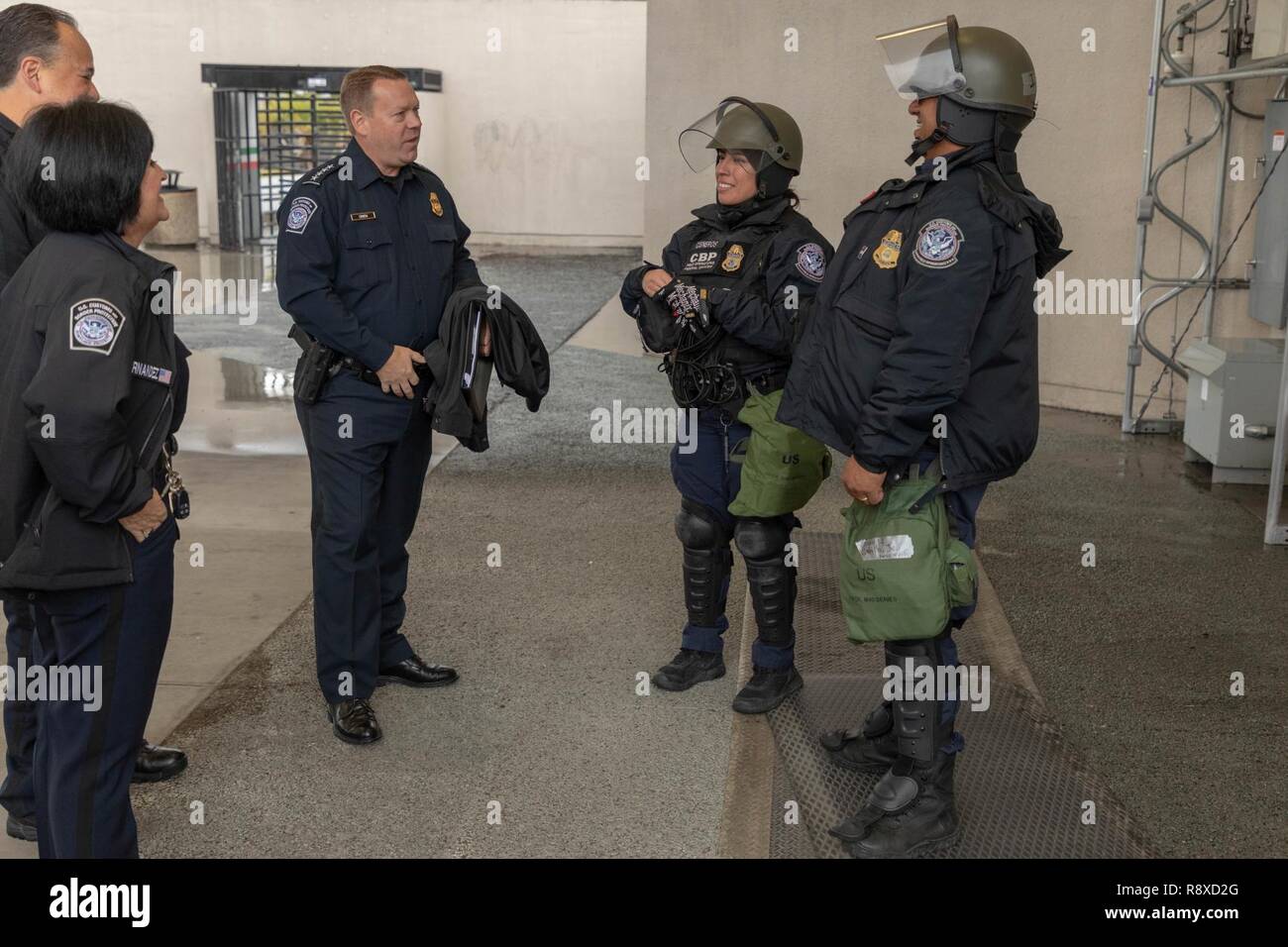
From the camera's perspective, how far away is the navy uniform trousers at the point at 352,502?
376 centimetres

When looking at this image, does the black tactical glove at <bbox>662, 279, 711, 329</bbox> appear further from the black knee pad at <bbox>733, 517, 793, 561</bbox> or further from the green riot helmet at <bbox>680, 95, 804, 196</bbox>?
the black knee pad at <bbox>733, 517, 793, 561</bbox>

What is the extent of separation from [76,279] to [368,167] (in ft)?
4.98

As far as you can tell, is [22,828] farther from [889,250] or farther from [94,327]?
[889,250]

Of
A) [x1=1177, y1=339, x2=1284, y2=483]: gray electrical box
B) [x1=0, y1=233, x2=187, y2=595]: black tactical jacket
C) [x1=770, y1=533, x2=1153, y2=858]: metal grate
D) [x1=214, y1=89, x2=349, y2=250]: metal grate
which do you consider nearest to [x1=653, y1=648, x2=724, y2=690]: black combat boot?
[x1=770, y1=533, x2=1153, y2=858]: metal grate

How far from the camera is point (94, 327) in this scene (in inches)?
93.1

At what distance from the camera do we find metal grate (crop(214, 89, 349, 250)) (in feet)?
60.7

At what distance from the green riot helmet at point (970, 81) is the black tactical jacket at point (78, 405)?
179cm

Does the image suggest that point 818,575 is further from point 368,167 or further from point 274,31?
point 274,31

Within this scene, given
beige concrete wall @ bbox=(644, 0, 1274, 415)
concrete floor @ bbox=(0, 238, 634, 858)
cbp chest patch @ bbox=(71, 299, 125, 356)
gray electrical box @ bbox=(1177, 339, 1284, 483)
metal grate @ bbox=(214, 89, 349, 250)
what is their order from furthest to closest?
metal grate @ bbox=(214, 89, 349, 250)
beige concrete wall @ bbox=(644, 0, 1274, 415)
gray electrical box @ bbox=(1177, 339, 1284, 483)
concrete floor @ bbox=(0, 238, 634, 858)
cbp chest patch @ bbox=(71, 299, 125, 356)

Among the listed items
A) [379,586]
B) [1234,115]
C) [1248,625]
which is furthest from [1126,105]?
[379,586]

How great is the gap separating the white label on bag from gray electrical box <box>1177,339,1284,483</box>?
4.23 meters

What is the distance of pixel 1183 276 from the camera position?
7746mm

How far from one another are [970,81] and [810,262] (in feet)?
2.91

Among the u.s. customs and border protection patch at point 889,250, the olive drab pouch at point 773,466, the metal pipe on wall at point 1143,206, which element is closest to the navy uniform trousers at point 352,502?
the olive drab pouch at point 773,466
